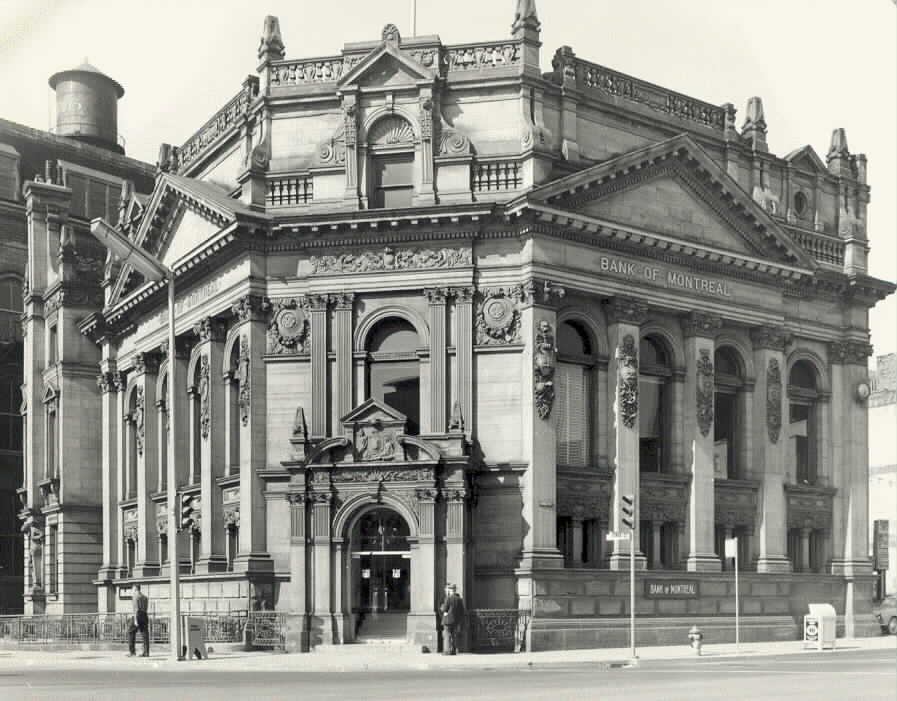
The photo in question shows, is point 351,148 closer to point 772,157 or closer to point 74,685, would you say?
point 772,157

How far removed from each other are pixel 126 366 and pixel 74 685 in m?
30.6

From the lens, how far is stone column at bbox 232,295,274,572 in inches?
1631

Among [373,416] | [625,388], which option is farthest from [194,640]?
[625,388]

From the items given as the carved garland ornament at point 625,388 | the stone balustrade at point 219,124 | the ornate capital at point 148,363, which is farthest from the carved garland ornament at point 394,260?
the ornate capital at point 148,363

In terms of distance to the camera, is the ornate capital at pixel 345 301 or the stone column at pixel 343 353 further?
the ornate capital at pixel 345 301

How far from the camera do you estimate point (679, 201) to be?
1750 inches

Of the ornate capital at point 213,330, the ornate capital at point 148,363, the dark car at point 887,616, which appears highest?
the ornate capital at point 213,330

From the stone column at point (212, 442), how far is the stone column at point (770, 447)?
18.0 m

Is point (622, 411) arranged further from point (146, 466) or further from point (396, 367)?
point (146, 466)

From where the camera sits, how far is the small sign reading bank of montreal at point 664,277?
42350 millimetres

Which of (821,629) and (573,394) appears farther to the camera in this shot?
(573,394)

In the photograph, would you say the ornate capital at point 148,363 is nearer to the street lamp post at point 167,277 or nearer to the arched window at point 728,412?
the street lamp post at point 167,277

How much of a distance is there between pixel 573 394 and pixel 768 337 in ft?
28.7

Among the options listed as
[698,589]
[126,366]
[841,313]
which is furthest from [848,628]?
[126,366]
